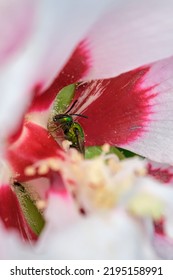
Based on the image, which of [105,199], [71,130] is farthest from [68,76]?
[105,199]

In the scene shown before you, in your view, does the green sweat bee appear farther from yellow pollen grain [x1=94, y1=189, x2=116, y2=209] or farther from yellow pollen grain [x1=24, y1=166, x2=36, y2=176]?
yellow pollen grain [x1=94, y1=189, x2=116, y2=209]

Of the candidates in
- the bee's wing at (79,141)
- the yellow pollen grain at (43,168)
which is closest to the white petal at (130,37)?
the bee's wing at (79,141)

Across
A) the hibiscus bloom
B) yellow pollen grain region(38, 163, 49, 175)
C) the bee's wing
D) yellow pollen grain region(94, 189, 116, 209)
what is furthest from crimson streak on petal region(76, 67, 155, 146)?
yellow pollen grain region(94, 189, 116, 209)

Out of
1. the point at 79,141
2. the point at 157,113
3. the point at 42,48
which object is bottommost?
the point at 157,113

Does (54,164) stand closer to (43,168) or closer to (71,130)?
(43,168)

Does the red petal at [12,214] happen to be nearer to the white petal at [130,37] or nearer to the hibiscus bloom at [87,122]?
the hibiscus bloom at [87,122]

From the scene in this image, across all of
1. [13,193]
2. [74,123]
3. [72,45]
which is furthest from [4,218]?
[72,45]

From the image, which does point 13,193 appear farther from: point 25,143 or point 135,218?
point 135,218

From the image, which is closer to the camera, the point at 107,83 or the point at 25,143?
the point at 25,143
